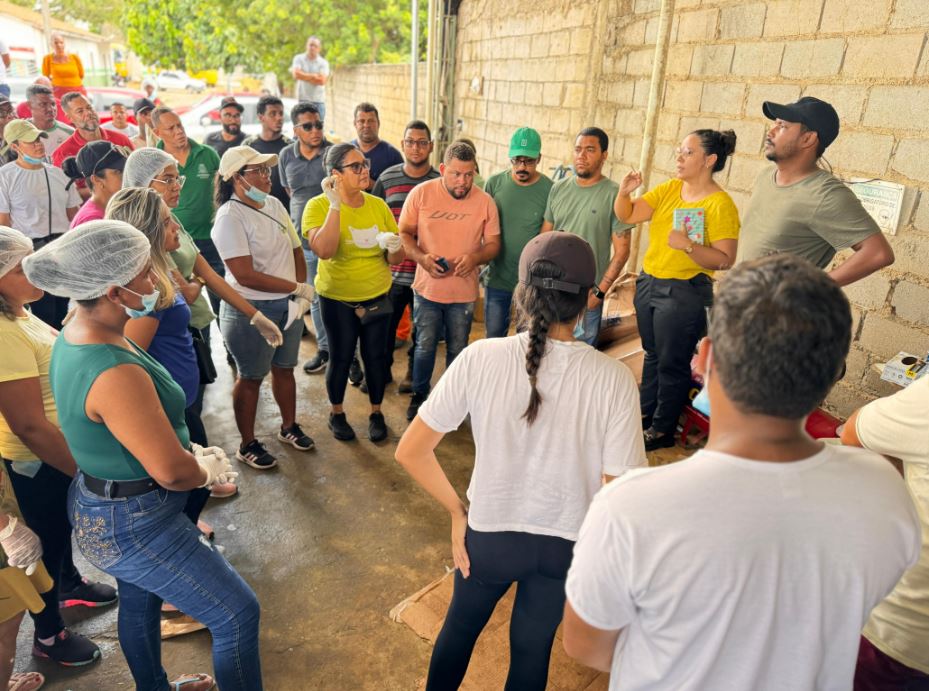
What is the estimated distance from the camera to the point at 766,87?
3.85 meters

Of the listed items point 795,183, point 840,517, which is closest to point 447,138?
point 795,183

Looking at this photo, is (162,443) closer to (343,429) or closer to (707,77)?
(343,429)

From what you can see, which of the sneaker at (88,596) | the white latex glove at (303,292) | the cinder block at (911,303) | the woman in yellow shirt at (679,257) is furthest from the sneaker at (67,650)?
the cinder block at (911,303)

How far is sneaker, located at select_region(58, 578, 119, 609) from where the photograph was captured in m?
2.69

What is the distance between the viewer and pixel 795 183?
295 cm

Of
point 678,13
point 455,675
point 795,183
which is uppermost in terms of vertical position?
point 678,13

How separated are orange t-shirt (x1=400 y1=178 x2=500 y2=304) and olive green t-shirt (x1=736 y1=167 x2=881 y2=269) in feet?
5.20

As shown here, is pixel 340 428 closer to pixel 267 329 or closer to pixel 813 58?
pixel 267 329

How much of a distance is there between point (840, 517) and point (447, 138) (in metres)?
8.34

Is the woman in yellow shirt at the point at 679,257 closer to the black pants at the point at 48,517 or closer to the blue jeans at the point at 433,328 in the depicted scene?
the blue jeans at the point at 433,328

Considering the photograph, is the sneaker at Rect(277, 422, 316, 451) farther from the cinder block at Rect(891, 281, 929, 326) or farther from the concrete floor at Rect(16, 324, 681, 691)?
the cinder block at Rect(891, 281, 929, 326)

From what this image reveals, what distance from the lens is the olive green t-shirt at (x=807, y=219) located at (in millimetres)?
2781

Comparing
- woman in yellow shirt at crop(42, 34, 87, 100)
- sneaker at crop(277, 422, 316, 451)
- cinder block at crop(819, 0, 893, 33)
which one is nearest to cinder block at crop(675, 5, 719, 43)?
cinder block at crop(819, 0, 893, 33)

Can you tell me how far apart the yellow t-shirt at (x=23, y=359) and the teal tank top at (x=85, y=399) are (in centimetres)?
28
